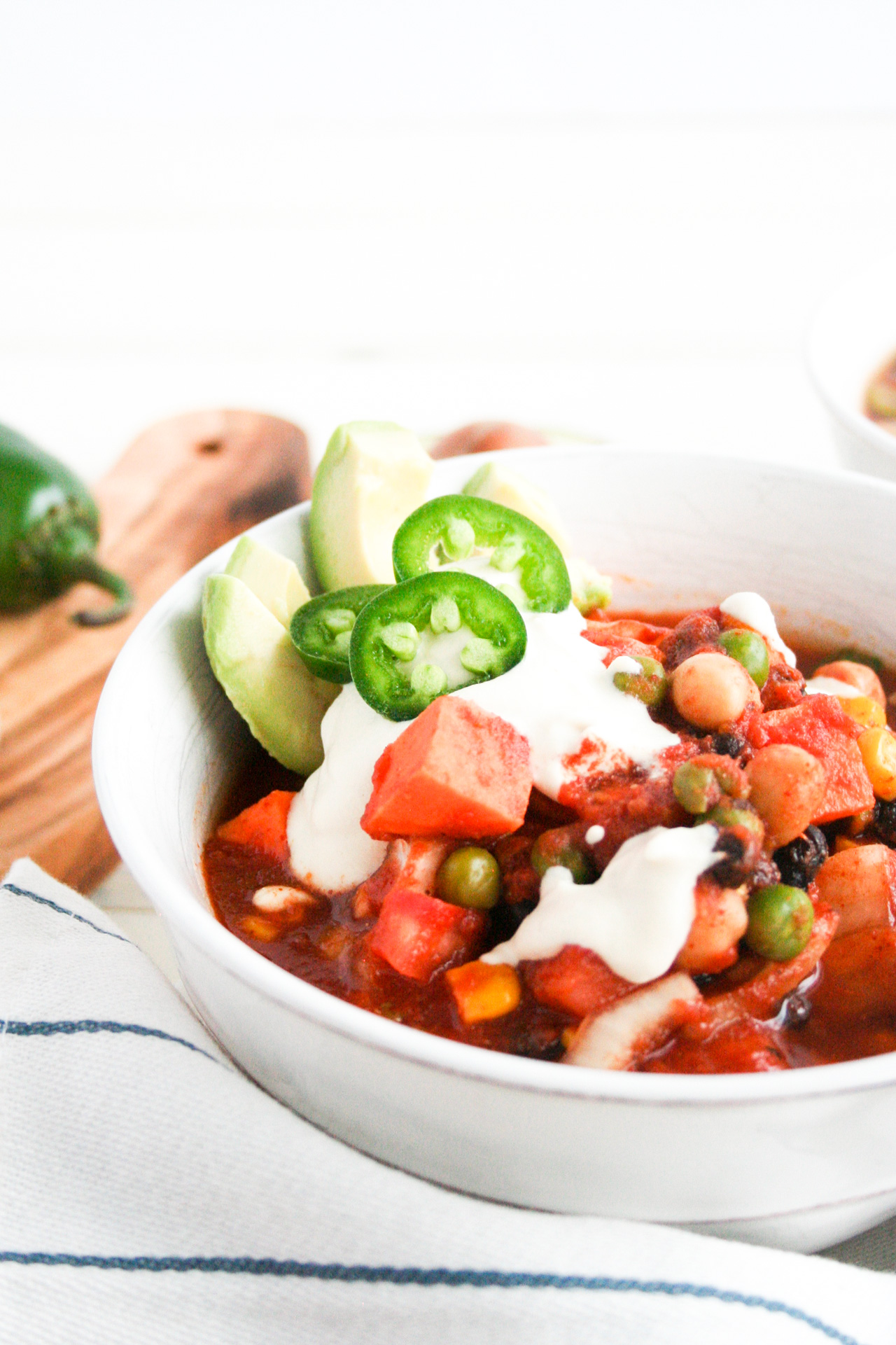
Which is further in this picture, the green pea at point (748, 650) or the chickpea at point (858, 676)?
the chickpea at point (858, 676)

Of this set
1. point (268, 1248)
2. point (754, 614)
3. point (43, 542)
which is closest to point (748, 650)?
point (754, 614)

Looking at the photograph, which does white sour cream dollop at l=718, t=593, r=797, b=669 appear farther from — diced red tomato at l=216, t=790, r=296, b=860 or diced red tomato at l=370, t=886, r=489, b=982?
diced red tomato at l=216, t=790, r=296, b=860

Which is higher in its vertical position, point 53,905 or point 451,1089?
point 451,1089

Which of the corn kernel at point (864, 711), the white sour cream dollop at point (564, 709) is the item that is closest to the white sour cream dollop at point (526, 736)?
the white sour cream dollop at point (564, 709)

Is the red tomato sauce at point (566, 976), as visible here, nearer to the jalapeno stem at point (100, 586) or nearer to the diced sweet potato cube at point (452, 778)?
the diced sweet potato cube at point (452, 778)

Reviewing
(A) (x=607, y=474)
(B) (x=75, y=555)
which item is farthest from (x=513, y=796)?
(B) (x=75, y=555)

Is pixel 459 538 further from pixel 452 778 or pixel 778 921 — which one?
pixel 778 921

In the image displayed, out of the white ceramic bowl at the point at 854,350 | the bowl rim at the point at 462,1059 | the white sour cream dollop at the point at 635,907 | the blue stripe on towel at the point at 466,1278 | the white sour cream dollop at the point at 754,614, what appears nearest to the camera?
the bowl rim at the point at 462,1059

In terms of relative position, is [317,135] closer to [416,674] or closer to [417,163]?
[417,163]
